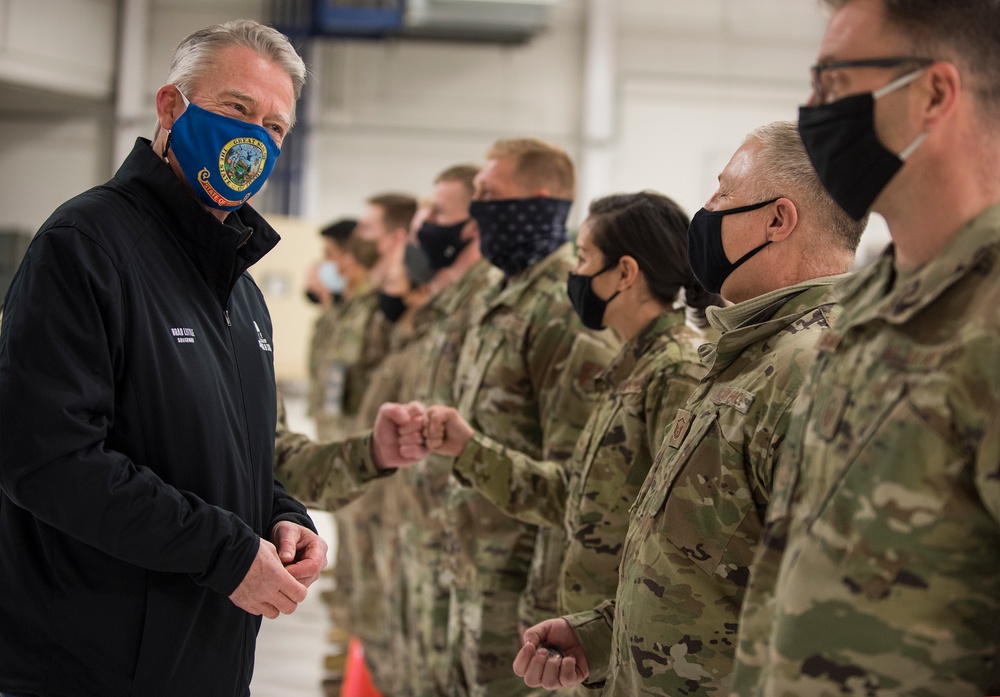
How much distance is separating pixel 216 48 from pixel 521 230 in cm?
164

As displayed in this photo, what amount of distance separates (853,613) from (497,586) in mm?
2054

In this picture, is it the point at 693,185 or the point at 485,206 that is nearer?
the point at 485,206

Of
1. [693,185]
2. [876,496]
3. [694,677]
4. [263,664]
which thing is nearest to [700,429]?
[694,677]

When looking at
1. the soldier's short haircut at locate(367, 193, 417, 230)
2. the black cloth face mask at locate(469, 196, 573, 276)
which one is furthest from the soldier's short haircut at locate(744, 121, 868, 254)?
the soldier's short haircut at locate(367, 193, 417, 230)

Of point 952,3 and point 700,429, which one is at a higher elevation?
point 952,3

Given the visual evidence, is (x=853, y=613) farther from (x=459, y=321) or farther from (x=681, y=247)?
(x=459, y=321)

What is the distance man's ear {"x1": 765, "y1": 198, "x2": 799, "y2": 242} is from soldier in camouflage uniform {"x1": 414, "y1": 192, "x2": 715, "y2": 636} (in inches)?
17.0

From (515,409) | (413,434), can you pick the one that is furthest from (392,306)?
(413,434)

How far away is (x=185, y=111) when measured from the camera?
196 cm

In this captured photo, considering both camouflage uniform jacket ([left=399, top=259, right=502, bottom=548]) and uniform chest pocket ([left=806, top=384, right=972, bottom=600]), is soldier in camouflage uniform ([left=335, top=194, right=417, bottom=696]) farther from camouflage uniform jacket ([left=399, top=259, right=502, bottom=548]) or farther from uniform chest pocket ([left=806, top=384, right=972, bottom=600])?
uniform chest pocket ([left=806, top=384, right=972, bottom=600])

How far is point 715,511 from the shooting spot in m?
1.75

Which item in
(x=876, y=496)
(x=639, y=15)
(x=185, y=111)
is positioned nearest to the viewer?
(x=876, y=496)

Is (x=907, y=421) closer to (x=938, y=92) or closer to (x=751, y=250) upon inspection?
(x=938, y=92)

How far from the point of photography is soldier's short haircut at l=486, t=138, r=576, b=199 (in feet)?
11.7
